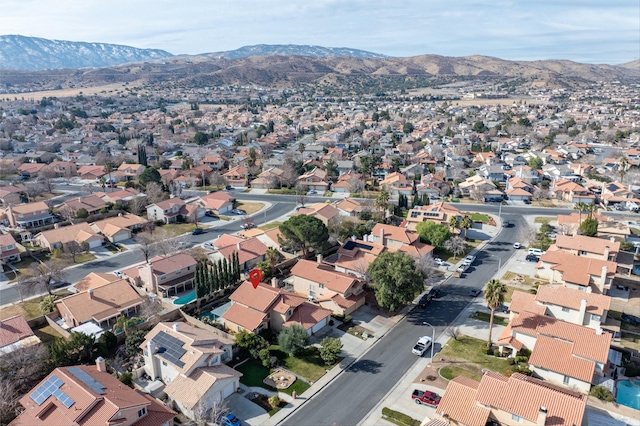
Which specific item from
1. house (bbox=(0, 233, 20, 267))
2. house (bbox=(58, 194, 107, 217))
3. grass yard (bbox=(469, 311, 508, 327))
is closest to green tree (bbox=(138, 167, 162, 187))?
house (bbox=(58, 194, 107, 217))

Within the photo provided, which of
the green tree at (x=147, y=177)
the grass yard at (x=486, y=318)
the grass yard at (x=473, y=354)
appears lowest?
the grass yard at (x=486, y=318)

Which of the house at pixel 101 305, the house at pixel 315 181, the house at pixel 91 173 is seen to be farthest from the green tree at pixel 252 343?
the house at pixel 91 173

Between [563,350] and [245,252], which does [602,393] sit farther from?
[245,252]

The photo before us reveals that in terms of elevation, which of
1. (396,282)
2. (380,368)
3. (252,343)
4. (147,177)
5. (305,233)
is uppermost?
(147,177)

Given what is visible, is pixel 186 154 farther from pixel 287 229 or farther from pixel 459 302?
pixel 459 302

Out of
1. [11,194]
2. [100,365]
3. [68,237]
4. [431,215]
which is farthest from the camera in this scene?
[11,194]

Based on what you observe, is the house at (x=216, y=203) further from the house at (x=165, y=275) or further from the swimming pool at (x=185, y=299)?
the swimming pool at (x=185, y=299)

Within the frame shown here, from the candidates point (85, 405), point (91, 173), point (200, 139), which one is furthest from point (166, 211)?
point (200, 139)
